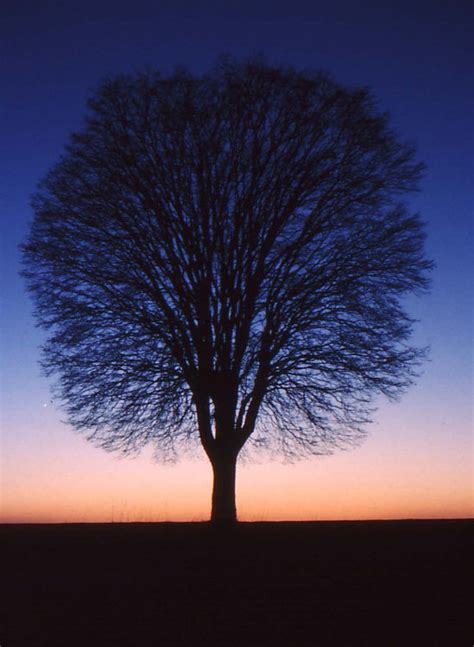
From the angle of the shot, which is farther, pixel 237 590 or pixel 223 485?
pixel 223 485

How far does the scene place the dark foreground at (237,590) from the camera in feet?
19.1

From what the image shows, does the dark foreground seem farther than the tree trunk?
No

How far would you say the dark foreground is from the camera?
582cm

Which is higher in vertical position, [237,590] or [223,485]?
[223,485]

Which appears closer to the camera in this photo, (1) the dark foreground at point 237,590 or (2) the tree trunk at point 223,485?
(1) the dark foreground at point 237,590

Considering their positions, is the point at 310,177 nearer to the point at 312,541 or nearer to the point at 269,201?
the point at 269,201

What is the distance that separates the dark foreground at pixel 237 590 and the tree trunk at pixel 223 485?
7.98ft

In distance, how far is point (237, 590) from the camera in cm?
720

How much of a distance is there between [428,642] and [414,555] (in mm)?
3873

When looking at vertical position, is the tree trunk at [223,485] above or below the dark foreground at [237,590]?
above

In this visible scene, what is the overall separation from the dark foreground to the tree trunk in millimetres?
2433

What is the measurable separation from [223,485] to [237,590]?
683cm

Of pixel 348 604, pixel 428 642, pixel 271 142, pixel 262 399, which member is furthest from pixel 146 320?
pixel 428 642

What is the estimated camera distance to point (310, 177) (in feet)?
48.1
